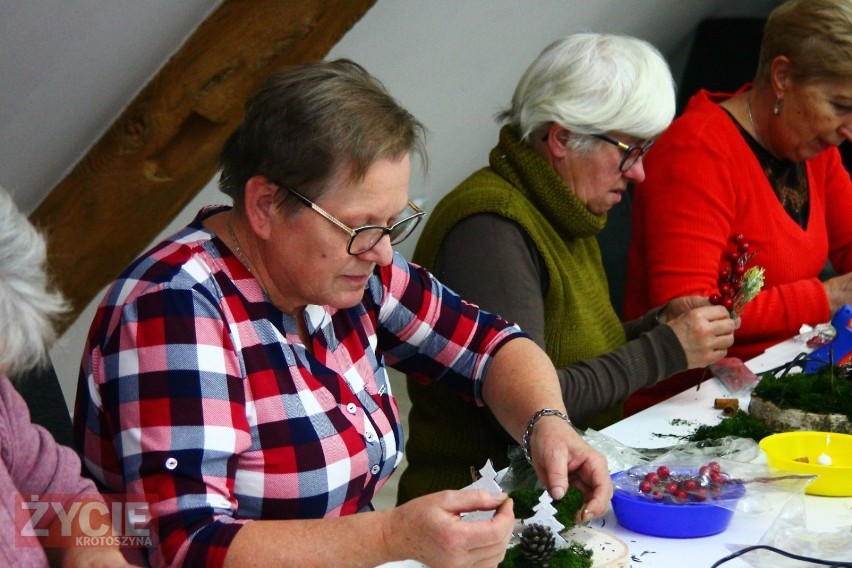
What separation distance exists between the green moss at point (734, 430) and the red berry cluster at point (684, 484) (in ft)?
0.80

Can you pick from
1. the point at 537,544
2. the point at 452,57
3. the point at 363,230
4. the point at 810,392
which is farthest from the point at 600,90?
the point at 452,57

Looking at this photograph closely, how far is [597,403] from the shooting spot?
2.07 metres

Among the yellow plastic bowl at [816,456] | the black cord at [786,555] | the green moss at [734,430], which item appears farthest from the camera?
the green moss at [734,430]

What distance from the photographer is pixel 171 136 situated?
2.46 meters

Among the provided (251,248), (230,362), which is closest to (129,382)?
(230,362)

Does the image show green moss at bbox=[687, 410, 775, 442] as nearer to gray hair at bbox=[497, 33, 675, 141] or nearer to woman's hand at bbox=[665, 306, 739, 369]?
woman's hand at bbox=[665, 306, 739, 369]

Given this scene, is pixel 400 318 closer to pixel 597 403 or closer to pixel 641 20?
pixel 597 403

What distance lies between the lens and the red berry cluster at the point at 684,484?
5.09 ft

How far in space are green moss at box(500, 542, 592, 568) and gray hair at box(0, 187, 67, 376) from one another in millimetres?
640

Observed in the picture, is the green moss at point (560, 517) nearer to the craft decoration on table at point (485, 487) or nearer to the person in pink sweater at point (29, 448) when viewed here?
the craft decoration on table at point (485, 487)

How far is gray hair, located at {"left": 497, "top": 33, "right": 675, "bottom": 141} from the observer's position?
2.16 meters

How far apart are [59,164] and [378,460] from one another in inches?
51.7

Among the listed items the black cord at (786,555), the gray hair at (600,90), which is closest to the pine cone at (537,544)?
the black cord at (786,555)

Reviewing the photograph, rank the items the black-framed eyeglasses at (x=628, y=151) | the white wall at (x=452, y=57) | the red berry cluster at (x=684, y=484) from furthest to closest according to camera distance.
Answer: the white wall at (x=452, y=57) < the black-framed eyeglasses at (x=628, y=151) < the red berry cluster at (x=684, y=484)
